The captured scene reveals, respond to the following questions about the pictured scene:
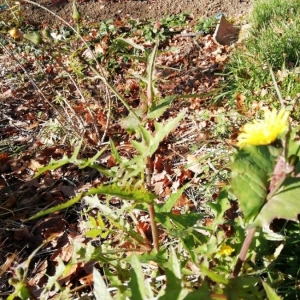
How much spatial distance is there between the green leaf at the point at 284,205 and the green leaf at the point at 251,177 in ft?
0.09

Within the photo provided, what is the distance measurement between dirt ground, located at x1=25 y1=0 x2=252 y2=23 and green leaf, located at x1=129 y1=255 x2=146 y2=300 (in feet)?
12.0

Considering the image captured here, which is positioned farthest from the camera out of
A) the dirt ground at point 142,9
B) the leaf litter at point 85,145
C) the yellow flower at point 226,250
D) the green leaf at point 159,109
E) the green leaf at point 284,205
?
the dirt ground at point 142,9

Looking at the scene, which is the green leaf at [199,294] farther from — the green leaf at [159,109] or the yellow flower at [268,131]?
the green leaf at [159,109]

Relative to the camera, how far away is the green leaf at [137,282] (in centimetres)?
101

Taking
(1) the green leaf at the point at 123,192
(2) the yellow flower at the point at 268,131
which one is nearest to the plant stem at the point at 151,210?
(1) the green leaf at the point at 123,192

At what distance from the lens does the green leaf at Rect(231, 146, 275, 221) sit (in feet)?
3.19

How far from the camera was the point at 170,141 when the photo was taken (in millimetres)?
2676

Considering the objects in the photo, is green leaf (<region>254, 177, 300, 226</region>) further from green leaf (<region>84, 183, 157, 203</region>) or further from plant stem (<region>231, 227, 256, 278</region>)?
green leaf (<region>84, 183, 157, 203</region>)

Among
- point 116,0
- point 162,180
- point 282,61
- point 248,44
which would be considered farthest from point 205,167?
point 116,0

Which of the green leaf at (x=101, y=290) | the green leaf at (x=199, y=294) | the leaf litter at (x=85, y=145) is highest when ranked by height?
the green leaf at (x=101, y=290)

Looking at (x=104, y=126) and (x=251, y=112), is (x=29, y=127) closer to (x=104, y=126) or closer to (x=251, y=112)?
(x=104, y=126)

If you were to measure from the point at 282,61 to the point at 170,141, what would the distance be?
101 cm

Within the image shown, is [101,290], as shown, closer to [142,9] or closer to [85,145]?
[85,145]

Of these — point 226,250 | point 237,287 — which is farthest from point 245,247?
point 226,250
